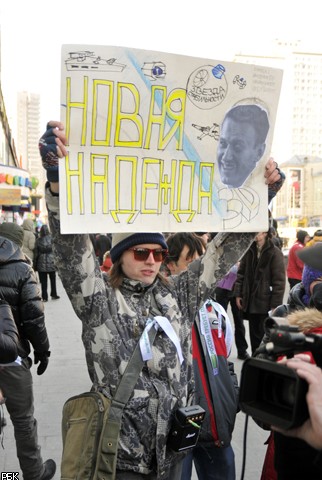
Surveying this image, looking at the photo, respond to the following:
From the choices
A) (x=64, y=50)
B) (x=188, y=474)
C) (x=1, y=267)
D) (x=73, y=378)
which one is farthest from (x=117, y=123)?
(x=73, y=378)

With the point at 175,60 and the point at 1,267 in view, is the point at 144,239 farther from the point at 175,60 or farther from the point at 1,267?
the point at 1,267

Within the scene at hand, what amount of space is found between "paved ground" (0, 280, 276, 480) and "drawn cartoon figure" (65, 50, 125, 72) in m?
2.93

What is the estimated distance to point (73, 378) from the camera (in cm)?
627

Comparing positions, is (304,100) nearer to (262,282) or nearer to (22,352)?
(262,282)

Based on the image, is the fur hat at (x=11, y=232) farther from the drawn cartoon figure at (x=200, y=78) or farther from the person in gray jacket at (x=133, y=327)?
the drawn cartoon figure at (x=200, y=78)

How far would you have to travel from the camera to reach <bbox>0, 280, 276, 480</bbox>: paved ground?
427 centimetres

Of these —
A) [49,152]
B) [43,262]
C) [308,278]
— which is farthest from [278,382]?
[43,262]

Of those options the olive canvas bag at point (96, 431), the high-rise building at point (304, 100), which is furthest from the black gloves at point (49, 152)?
the high-rise building at point (304, 100)

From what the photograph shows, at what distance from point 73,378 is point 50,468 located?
7.48 feet

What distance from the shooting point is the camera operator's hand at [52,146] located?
2.16 metres

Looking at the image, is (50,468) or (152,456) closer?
(152,456)

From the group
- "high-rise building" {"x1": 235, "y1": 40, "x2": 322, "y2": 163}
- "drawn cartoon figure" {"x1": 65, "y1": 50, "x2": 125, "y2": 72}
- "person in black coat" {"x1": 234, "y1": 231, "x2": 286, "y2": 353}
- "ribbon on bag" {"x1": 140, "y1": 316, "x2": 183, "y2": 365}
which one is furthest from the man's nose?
"high-rise building" {"x1": 235, "y1": 40, "x2": 322, "y2": 163}

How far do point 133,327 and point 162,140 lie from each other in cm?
83

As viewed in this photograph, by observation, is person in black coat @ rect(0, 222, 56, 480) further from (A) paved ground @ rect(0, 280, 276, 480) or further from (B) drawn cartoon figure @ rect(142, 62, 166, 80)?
(B) drawn cartoon figure @ rect(142, 62, 166, 80)
